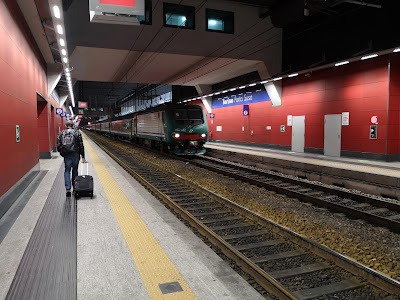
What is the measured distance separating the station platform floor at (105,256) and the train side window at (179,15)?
12.7m

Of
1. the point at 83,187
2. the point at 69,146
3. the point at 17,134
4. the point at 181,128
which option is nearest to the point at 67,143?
the point at 69,146

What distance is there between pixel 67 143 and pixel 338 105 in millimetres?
12531

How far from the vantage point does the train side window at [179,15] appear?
1648 centimetres

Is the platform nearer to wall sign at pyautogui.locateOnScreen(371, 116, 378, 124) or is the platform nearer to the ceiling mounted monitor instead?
wall sign at pyautogui.locateOnScreen(371, 116, 378, 124)

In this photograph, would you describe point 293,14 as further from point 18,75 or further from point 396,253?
point 396,253

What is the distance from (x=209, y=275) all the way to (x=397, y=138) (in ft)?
39.8

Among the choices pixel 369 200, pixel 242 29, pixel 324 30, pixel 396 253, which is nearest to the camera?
pixel 396 253

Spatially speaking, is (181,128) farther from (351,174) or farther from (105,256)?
(105,256)

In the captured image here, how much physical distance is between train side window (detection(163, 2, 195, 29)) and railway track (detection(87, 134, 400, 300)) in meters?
12.7

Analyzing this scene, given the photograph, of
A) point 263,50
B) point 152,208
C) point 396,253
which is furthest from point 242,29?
point 396,253

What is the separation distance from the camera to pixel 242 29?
18.0 metres

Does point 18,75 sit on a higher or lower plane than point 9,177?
higher

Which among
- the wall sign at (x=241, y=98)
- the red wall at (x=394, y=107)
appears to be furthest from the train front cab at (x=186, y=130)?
the red wall at (x=394, y=107)

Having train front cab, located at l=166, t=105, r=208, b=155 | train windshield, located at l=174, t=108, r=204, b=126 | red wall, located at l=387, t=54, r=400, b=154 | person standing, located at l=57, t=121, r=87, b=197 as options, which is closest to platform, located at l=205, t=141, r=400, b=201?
red wall, located at l=387, t=54, r=400, b=154
